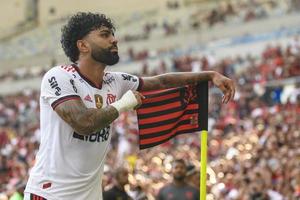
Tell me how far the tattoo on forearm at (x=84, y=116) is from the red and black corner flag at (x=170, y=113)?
1.22m

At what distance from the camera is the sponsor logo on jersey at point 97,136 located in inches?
199

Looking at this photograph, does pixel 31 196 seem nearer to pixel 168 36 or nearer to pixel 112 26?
pixel 112 26

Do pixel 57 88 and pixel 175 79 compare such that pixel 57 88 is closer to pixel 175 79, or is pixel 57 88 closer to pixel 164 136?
pixel 175 79

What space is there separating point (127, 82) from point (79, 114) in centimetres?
81

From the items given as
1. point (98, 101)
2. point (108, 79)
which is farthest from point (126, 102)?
point (108, 79)

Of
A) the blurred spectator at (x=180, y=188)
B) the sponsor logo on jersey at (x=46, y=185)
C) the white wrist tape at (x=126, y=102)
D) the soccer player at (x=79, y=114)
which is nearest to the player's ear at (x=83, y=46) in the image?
the soccer player at (x=79, y=114)

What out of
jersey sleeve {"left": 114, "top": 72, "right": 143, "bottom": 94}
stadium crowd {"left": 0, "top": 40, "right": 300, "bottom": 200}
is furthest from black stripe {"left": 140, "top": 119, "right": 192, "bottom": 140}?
stadium crowd {"left": 0, "top": 40, "right": 300, "bottom": 200}

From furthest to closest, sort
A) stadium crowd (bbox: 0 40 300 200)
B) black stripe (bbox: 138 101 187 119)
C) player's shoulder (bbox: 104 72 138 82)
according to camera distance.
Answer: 1. stadium crowd (bbox: 0 40 300 200)
2. black stripe (bbox: 138 101 187 119)
3. player's shoulder (bbox: 104 72 138 82)

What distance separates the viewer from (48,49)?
120ft

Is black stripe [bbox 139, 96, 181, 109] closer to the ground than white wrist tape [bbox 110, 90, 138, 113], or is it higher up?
closer to the ground

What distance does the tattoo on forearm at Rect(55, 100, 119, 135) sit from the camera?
4.86 meters

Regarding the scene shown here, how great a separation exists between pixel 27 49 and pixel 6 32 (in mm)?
4423

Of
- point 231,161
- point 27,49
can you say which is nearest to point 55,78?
point 231,161

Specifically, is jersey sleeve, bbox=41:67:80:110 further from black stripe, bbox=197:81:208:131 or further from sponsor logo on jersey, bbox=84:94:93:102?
black stripe, bbox=197:81:208:131
